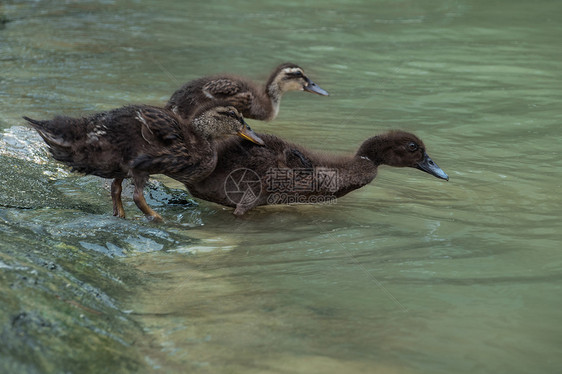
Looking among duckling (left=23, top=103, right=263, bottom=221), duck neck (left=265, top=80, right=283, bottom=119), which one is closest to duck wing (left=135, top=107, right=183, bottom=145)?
duckling (left=23, top=103, right=263, bottom=221)

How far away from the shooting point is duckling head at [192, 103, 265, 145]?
6.08 metres

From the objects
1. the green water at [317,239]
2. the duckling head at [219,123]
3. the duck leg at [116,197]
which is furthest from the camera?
the duckling head at [219,123]

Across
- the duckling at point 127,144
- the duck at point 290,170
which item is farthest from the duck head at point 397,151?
the duckling at point 127,144

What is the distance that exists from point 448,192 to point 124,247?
10.3 ft

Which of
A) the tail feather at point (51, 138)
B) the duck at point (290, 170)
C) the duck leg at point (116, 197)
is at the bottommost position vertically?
the duck leg at point (116, 197)

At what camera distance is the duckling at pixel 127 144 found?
556 cm

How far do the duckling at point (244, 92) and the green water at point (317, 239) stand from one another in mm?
431

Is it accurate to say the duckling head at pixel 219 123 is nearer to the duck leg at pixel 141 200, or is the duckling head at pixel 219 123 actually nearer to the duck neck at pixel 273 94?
the duck leg at pixel 141 200

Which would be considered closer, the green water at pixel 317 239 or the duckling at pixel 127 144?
the green water at pixel 317 239

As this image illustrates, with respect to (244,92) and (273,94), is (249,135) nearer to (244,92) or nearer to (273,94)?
(244,92)

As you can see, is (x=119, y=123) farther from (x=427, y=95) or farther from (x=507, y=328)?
(x=427, y=95)

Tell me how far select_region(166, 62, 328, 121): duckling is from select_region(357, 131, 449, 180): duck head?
70.9 inches

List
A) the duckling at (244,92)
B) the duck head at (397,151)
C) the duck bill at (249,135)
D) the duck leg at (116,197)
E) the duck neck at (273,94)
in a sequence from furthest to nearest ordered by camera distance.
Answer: the duck neck at (273,94), the duckling at (244,92), the duck head at (397,151), the duck bill at (249,135), the duck leg at (116,197)

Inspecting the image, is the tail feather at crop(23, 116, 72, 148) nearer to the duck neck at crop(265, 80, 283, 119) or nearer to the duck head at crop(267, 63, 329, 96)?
the duck neck at crop(265, 80, 283, 119)
